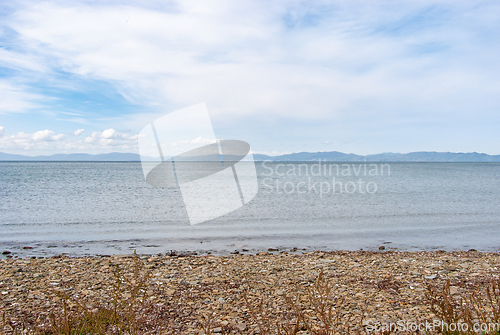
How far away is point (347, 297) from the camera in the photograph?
253 inches

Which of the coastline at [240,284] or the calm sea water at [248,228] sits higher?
the coastline at [240,284]

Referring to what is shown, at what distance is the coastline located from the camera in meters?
5.67

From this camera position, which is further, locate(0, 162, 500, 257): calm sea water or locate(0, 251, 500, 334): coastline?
locate(0, 162, 500, 257): calm sea water

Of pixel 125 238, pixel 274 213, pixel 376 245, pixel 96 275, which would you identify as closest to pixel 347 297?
pixel 96 275

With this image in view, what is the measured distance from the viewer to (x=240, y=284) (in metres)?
7.43

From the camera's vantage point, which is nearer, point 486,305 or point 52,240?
point 486,305

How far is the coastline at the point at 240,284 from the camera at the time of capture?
5.67m

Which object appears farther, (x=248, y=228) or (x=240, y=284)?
(x=248, y=228)

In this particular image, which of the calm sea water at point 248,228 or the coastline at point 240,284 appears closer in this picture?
the coastline at point 240,284

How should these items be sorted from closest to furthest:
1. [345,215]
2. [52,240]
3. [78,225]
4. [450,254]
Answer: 1. [450,254]
2. [52,240]
3. [78,225]
4. [345,215]

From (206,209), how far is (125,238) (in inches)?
413

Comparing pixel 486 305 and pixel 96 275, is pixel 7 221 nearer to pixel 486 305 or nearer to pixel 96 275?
pixel 96 275

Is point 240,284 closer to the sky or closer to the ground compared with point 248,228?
closer to the sky

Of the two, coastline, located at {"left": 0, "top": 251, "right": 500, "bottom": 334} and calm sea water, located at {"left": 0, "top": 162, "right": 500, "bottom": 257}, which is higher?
coastline, located at {"left": 0, "top": 251, "right": 500, "bottom": 334}
